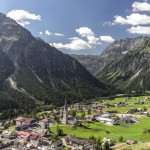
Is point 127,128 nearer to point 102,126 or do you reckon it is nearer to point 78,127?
point 102,126

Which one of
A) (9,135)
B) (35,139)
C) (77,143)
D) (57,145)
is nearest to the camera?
(57,145)

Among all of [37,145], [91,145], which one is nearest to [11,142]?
[37,145]

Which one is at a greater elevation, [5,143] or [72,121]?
[72,121]

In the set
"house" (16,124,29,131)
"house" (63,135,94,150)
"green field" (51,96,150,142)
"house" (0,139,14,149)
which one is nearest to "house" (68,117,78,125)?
"green field" (51,96,150,142)

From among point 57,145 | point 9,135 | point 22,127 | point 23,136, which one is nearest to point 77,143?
point 57,145

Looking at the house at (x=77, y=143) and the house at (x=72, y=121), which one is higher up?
the house at (x=72, y=121)

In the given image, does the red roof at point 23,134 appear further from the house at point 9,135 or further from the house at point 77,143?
the house at point 77,143

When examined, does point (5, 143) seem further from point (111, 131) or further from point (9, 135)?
point (111, 131)

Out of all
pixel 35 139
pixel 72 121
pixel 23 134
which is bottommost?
pixel 35 139

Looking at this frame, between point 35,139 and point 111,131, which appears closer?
point 35,139

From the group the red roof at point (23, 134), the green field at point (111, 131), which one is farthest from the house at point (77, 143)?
the red roof at point (23, 134)

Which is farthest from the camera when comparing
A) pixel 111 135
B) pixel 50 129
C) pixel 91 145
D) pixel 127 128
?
pixel 127 128
